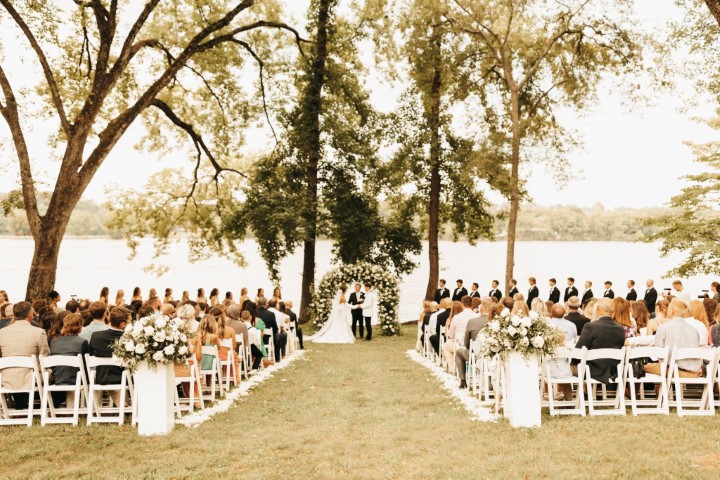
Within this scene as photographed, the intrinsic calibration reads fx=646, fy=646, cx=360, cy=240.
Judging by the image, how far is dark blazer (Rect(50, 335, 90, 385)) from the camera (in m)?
8.03

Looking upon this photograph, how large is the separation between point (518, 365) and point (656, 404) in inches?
83.0

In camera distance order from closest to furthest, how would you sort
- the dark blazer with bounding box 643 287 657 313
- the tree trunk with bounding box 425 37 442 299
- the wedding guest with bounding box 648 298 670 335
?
the wedding guest with bounding box 648 298 670 335 < the dark blazer with bounding box 643 287 657 313 < the tree trunk with bounding box 425 37 442 299

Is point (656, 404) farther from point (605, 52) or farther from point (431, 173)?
point (431, 173)

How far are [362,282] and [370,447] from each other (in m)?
13.8

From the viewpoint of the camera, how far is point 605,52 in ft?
68.5

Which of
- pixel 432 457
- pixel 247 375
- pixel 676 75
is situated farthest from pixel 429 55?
pixel 432 457

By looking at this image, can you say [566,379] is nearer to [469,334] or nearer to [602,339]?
[602,339]

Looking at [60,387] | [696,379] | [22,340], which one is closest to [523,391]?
[696,379]

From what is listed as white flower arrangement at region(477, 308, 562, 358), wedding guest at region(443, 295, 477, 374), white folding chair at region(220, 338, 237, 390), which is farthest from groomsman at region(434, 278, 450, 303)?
white flower arrangement at region(477, 308, 562, 358)

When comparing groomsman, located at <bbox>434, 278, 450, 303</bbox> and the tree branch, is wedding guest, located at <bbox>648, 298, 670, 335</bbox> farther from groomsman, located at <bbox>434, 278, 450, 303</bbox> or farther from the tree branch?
the tree branch

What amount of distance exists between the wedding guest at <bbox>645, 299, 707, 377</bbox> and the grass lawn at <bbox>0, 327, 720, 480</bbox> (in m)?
0.86

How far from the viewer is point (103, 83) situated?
15.3 meters

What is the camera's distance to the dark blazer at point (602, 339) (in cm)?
810

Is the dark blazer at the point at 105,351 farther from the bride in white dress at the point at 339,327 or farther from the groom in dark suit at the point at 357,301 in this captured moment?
the groom in dark suit at the point at 357,301
